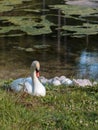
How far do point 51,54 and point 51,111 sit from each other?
22.1 feet

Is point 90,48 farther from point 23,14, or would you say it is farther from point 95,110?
point 95,110

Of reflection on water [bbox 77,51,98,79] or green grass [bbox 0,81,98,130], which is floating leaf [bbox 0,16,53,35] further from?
green grass [bbox 0,81,98,130]

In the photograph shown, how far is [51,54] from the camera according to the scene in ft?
39.2

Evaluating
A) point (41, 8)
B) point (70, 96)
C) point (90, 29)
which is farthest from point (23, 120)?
point (41, 8)

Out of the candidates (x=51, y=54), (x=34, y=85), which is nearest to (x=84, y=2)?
(x=51, y=54)

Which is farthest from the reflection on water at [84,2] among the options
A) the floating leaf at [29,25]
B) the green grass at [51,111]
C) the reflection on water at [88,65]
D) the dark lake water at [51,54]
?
the green grass at [51,111]

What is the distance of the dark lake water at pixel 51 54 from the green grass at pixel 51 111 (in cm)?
373

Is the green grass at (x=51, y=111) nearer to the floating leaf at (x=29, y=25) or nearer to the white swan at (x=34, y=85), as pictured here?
the white swan at (x=34, y=85)

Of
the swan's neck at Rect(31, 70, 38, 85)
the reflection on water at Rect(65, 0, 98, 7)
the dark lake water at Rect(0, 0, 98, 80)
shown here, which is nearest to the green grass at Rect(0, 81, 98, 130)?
the swan's neck at Rect(31, 70, 38, 85)

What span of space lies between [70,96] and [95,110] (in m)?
0.72

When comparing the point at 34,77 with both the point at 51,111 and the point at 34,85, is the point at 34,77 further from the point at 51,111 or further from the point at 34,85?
the point at 51,111

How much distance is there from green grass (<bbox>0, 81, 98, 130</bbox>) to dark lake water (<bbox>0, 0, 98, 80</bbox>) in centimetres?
373

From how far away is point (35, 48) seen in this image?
1260cm

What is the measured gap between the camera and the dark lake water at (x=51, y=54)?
33.4 feet
